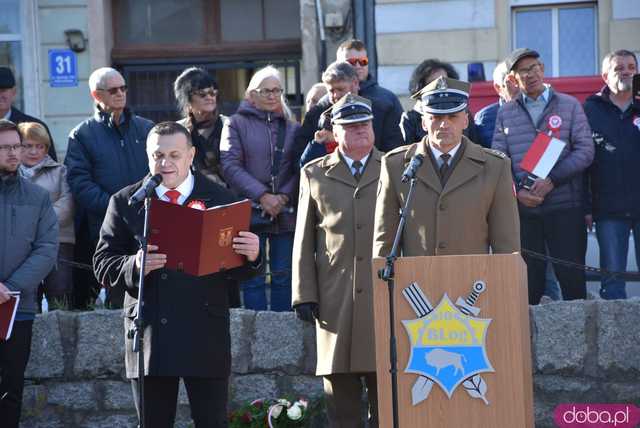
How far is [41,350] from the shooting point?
351 inches

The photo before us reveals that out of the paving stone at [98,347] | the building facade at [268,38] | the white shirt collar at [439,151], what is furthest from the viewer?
the building facade at [268,38]

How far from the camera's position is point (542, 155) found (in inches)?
361

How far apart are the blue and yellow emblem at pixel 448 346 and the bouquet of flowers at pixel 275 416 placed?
7.10 ft

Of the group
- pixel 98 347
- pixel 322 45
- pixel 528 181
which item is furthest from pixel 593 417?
pixel 322 45

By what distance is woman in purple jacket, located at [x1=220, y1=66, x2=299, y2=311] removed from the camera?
30.8ft

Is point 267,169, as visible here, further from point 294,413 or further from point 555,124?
point 555,124

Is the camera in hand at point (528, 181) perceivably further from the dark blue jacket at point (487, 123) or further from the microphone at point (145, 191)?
the microphone at point (145, 191)

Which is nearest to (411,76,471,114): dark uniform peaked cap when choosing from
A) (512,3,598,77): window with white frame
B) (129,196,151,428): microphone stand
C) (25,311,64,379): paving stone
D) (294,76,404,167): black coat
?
(129,196,151,428): microphone stand

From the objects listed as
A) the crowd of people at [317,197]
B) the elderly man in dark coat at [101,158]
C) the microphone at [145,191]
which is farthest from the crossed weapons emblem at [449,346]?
the elderly man in dark coat at [101,158]

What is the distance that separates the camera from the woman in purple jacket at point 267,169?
9383 millimetres

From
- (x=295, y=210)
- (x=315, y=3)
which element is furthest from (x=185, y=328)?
(x=315, y=3)

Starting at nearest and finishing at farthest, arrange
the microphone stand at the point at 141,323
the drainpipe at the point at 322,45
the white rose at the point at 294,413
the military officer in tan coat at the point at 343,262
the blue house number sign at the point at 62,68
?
1. the microphone stand at the point at 141,323
2. the military officer in tan coat at the point at 343,262
3. the white rose at the point at 294,413
4. the drainpipe at the point at 322,45
5. the blue house number sign at the point at 62,68

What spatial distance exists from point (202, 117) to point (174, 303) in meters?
3.17

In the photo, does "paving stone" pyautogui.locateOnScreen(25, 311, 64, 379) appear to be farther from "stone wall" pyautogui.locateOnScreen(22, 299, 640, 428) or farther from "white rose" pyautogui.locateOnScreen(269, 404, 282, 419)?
"white rose" pyautogui.locateOnScreen(269, 404, 282, 419)
